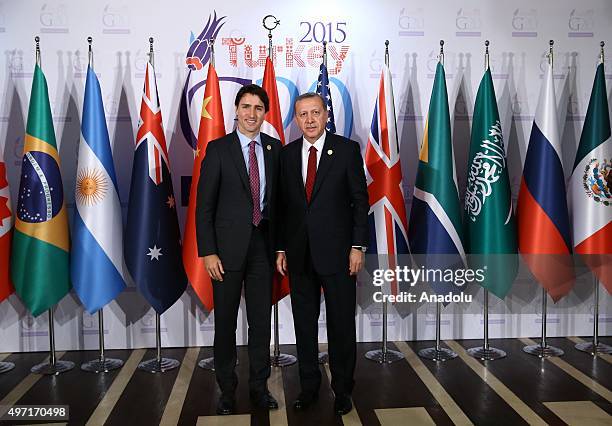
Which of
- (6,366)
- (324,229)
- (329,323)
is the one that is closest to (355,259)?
(324,229)

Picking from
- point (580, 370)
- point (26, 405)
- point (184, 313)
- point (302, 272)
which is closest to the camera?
point (302, 272)

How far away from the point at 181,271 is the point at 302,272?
1152 millimetres

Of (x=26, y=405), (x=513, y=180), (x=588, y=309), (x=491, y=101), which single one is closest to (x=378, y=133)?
(x=491, y=101)

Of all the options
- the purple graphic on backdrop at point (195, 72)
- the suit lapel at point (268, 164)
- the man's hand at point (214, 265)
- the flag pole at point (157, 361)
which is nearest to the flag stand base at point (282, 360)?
the flag pole at point (157, 361)

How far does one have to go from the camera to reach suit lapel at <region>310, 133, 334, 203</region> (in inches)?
112

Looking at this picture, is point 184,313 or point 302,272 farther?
point 184,313

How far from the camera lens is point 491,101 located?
389 centimetres

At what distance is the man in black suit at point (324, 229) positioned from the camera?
2.85 metres

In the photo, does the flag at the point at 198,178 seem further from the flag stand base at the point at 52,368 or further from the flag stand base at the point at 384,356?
the flag stand base at the point at 384,356

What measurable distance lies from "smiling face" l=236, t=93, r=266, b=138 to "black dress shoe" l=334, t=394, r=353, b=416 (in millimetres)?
1392

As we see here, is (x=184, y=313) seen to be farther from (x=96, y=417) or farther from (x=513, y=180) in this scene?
(x=513, y=180)

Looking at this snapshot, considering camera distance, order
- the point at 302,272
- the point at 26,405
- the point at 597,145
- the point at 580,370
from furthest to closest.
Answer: the point at 597,145 → the point at 580,370 → the point at 26,405 → the point at 302,272

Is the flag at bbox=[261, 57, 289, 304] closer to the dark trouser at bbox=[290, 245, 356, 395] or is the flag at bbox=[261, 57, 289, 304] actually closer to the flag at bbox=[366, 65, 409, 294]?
the flag at bbox=[366, 65, 409, 294]

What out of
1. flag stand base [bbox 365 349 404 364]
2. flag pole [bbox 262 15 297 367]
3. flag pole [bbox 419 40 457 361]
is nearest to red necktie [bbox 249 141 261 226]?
flag pole [bbox 262 15 297 367]
